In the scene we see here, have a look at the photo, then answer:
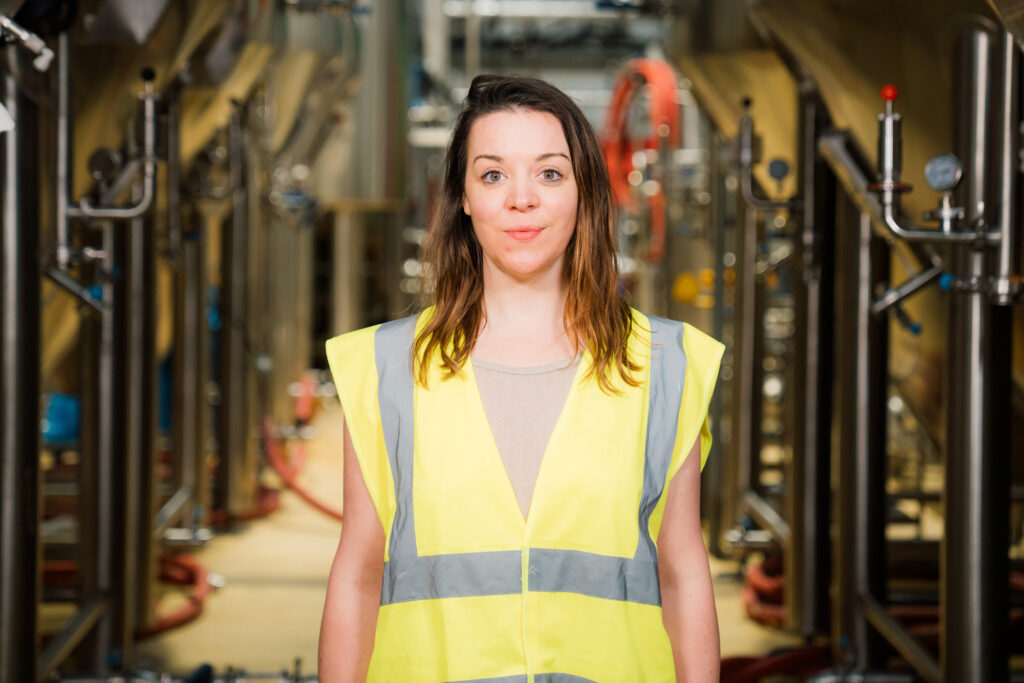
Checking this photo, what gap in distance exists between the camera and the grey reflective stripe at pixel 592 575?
132 centimetres

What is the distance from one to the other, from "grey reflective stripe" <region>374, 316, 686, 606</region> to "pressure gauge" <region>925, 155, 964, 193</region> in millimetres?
841

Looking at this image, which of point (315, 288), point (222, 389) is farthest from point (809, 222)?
point (315, 288)

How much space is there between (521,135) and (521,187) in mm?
59

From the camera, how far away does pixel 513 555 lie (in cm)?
131

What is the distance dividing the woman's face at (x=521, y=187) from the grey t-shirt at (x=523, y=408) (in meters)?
0.12

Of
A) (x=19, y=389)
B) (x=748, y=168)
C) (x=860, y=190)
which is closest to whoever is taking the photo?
(x=19, y=389)

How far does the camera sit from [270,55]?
4.23m

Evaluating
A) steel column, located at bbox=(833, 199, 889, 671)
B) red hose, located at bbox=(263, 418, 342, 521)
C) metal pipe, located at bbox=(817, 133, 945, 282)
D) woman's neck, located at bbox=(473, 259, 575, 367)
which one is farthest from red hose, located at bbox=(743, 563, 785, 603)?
woman's neck, located at bbox=(473, 259, 575, 367)

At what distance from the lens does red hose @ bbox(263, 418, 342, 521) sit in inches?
198

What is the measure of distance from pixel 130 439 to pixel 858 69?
2.07 m

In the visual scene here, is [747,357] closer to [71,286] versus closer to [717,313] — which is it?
[717,313]

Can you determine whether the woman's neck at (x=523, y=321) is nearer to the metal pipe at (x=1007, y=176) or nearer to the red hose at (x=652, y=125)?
the metal pipe at (x=1007, y=176)

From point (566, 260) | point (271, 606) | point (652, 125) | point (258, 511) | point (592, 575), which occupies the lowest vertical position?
point (271, 606)

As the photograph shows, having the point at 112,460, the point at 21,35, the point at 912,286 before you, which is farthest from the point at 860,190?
the point at 112,460
